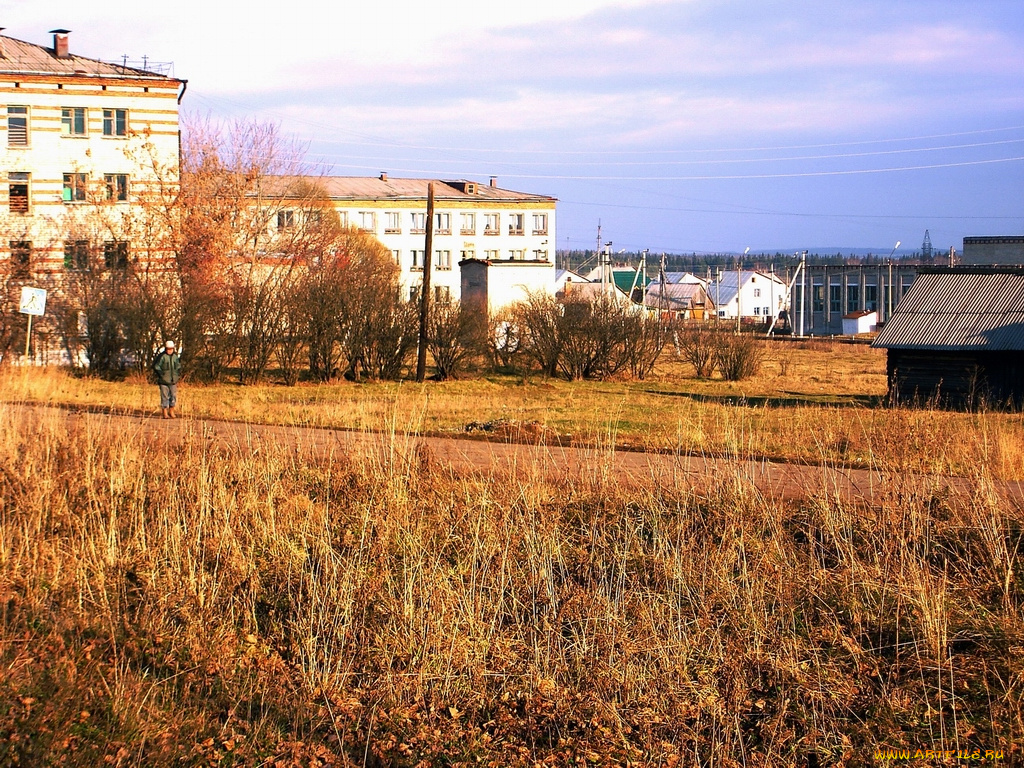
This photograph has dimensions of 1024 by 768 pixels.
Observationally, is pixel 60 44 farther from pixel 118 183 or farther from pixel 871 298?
pixel 871 298

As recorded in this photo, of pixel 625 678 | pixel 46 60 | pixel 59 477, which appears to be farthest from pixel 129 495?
pixel 46 60

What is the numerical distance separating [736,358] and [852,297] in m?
62.5

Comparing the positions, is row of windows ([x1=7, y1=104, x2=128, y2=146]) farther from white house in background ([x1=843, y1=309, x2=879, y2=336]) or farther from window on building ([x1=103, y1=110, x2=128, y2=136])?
white house in background ([x1=843, y1=309, x2=879, y2=336])

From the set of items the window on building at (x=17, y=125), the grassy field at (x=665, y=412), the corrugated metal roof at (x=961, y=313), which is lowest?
the grassy field at (x=665, y=412)

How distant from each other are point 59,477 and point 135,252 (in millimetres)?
29093

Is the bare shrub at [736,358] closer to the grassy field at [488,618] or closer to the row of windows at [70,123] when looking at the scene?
the grassy field at [488,618]

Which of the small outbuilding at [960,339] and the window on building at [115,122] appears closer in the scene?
the small outbuilding at [960,339]

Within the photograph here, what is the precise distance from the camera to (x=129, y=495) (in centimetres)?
1037

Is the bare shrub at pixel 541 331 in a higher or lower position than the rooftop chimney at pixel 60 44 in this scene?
lower

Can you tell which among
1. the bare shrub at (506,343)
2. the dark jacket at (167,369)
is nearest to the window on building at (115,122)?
the bare shrub at (506,343)

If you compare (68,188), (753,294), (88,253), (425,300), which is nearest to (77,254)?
(88,253)

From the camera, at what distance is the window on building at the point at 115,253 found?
1469 inches

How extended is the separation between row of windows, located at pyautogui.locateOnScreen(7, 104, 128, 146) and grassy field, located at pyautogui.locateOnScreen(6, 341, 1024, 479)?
17707 mm

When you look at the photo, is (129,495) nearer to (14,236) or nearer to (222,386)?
(222,386)
